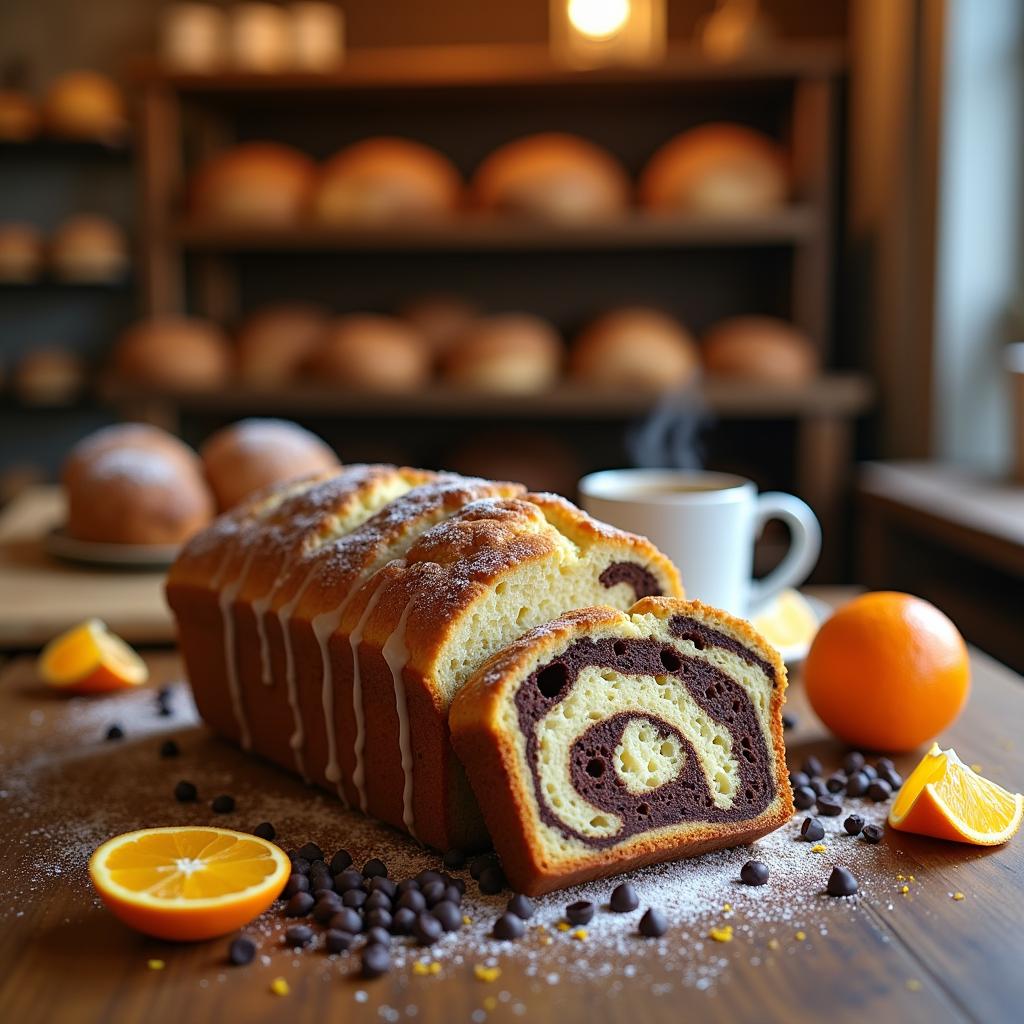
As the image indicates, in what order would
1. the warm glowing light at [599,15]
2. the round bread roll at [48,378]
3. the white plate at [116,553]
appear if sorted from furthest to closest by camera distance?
the round bread roll at [48,378] → the warm glowing light at [599,15] → the white plate at [116,553]

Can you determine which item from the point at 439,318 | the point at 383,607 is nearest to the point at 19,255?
the point at 439,318

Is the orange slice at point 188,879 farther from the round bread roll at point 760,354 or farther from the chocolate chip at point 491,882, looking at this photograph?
the round bread roll at point 760,354

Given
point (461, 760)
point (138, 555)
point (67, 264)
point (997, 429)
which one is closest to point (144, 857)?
point (461, 760)

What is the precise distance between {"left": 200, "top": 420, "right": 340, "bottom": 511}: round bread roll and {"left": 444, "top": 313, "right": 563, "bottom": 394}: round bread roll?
111 centimetres

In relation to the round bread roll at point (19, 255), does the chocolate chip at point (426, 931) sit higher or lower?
lower

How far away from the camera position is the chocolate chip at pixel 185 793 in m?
1.06

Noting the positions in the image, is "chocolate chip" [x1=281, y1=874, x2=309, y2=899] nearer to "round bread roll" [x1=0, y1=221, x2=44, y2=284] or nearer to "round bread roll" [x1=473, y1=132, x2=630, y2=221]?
"round bread roll" [x1=473, y1=132, x2=630, y2=221]

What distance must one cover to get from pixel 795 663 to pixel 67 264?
3039 mm

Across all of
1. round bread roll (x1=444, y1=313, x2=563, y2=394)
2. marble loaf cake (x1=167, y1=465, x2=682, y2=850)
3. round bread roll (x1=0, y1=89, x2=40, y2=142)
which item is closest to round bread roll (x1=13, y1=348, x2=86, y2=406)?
round bread roll (x1=0, y1=89, x2=40, y2=142)

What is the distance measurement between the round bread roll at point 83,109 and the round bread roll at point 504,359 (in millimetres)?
1318

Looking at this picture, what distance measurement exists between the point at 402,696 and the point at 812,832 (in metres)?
0.34

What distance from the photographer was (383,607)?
3.23 feet

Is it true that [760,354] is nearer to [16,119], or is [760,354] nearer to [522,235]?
[522,235]

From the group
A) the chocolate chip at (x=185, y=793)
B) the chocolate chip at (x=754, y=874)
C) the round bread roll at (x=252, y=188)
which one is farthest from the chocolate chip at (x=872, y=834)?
the round bread roll at (x=252, y=188)
